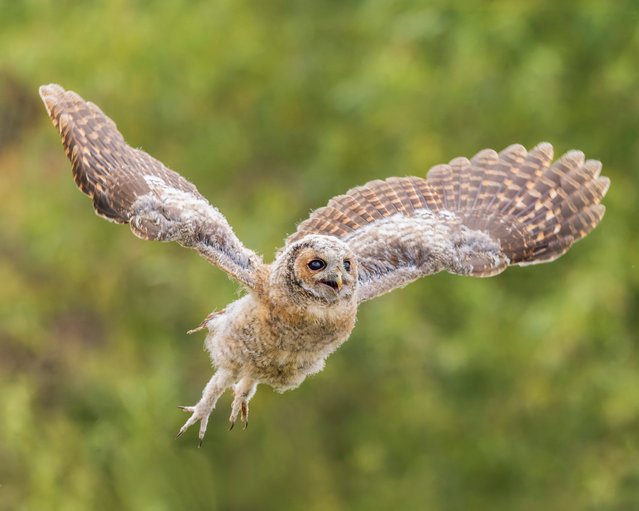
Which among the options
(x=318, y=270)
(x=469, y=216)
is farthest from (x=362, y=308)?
(x=318, y=270)

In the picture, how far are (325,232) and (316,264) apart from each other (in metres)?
1.21

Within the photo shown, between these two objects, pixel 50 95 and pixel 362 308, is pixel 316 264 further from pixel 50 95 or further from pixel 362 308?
pixel 362 308

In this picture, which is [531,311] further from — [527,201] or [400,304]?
[527,201]

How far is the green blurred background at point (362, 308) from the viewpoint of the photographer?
12695 millimetres

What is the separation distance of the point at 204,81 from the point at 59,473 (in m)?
3.59

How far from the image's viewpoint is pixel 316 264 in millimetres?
6648

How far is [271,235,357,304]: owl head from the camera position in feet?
21.6

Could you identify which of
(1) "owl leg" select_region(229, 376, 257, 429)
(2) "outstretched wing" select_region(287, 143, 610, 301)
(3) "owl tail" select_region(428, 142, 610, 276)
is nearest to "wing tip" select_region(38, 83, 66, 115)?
(2) "outstretched wing" select_region(287, 143, 610, 301)

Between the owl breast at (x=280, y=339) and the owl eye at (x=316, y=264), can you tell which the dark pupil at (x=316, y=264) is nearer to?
the owl eye at (x=316, y=264)

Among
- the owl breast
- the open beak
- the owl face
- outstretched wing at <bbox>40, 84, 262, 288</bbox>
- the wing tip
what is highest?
the wing tip

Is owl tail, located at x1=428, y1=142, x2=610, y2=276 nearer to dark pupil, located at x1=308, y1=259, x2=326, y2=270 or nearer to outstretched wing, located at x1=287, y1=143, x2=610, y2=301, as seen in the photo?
outstretched wing, located at x1=287, y1=143, x2=610, y2=301

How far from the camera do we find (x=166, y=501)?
12.6m

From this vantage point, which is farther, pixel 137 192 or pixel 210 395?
pixel 137 192

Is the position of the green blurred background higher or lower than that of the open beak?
higher
